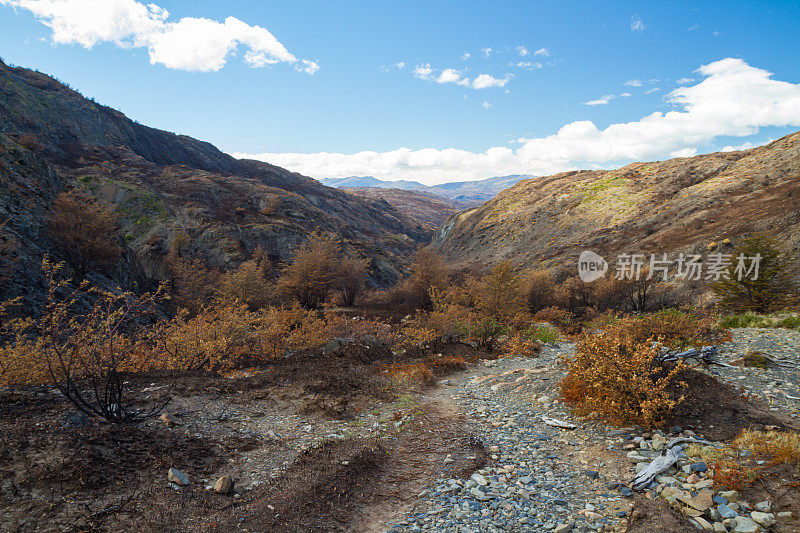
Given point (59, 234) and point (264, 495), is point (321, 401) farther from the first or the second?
point (59, 234)

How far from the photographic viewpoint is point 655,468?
4.36m

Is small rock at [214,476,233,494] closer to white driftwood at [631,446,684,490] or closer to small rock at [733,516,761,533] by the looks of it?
white driftwood at [631,446,684,490]

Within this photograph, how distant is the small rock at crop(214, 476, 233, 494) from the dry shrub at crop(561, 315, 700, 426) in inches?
237

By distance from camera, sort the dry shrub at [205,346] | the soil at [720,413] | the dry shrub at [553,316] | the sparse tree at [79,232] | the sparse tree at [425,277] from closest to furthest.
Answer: the soil at [720,413] < the dry shrub at [205,346] < the sparse tree at [79,232] < the dry shrub at [553,316] < the sparse tree at [425,277]

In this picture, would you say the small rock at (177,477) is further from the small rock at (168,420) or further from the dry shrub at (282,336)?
the dry shrub at (282,336)

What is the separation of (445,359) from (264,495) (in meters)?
8.53

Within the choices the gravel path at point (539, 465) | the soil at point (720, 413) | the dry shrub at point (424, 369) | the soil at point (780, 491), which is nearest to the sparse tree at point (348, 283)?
the dry shrub at point (424, 369)

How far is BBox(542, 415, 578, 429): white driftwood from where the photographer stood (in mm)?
6238

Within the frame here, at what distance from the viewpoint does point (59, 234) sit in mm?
16219

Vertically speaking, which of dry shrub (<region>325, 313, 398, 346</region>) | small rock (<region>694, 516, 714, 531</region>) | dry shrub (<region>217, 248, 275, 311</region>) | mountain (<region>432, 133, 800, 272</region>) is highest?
mountain (<region>432, 133, 800, 272</region>)

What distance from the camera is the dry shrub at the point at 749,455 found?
3.74m

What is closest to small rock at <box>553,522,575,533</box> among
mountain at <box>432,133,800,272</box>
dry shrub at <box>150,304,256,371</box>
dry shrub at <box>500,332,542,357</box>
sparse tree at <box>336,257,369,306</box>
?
dry shrub at <box>150,304,256,371</box>

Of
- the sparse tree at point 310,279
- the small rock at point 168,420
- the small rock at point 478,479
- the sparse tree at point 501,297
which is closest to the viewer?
the small rock at point 478,479

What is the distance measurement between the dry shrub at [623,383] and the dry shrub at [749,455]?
0.84 metres
